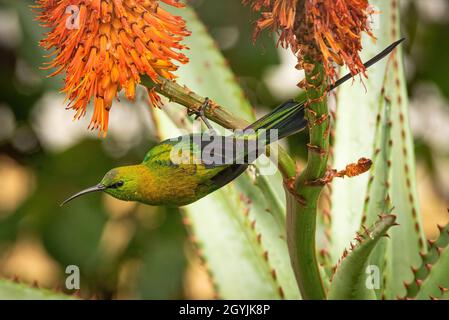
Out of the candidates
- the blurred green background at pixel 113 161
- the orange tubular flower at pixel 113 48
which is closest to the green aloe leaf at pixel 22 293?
the orange tubular flower at pixel 113 48

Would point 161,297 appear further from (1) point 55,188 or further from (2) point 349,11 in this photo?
(2) point 349,11

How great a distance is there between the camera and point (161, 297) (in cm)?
103

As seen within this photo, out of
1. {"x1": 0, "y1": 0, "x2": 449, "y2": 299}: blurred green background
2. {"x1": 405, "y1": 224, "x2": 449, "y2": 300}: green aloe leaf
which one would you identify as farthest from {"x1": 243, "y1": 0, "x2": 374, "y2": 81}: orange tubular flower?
{"x1": 0, "y1": 0, "x2": 449, "y2": 299}: blurred green background

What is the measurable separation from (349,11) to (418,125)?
672 mm

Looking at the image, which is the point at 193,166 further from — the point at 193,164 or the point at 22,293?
the point at 22,293

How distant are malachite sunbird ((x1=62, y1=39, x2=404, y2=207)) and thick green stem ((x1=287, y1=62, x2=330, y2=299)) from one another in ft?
0.07

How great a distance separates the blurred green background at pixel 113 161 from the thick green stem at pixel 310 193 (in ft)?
1.54

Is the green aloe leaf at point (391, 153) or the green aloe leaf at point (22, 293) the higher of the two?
the green aloe leaf at point (391, 153)

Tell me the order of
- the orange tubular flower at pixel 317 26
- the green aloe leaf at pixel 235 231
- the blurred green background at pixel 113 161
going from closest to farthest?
the orange tubular flower at pixel 317 26 → the green aloe leaf at pixel 235 231 → the blurred green background at pixel 113 161

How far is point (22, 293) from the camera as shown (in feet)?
1.96

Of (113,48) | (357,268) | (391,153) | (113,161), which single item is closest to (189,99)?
(113,48)

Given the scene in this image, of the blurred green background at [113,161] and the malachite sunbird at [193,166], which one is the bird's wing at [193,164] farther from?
the blurred green background at [113,161]

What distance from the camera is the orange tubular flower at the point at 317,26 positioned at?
1.20ft

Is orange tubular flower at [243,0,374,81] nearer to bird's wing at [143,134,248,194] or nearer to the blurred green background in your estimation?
bird's wing at [143,134,248,194]
